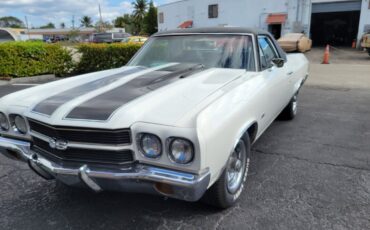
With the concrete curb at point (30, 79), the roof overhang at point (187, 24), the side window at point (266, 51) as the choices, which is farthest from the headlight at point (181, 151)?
the roof overhang at point (187, 24)

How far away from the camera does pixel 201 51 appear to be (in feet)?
13.0

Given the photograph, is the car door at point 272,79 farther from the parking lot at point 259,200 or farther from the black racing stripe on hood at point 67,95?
the black racing stripe on hood at point 67,95

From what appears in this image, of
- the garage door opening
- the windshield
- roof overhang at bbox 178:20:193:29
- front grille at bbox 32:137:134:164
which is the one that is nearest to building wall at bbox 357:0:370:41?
the garage door opening

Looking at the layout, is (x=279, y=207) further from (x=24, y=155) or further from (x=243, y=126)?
(x=24, y=155)

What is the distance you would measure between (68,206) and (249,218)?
5.56 ft

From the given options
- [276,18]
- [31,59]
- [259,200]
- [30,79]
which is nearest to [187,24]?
[276,18]

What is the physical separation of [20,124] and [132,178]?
1.33 m

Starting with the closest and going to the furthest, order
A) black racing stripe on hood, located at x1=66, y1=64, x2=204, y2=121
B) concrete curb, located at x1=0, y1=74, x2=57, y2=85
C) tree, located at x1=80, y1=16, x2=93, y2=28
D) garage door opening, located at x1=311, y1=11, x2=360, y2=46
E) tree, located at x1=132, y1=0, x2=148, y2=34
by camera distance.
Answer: black racing stripe on hood, located at x1=66, y1=64, x2=204, y2=121 → concrete curb, located at x1=0, y1=74, x2=57, y2=85 → garage door opening, located at x1=311, y1=11, x2=360, y2=46 → tree, located at x1=132, y1=0, x2=148, y2=34 → tree, located at x1=80, y1=16, x2=93, y2=28

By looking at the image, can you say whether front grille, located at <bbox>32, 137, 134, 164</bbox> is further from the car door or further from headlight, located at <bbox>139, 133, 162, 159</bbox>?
the car door

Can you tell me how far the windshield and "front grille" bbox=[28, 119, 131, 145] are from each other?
1823 mm

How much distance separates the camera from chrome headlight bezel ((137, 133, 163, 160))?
87.7 inches

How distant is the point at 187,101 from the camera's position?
100 inches

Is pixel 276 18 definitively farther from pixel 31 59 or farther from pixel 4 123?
pixel 4 123

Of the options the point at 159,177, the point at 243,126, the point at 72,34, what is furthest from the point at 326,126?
the point at 72,34
